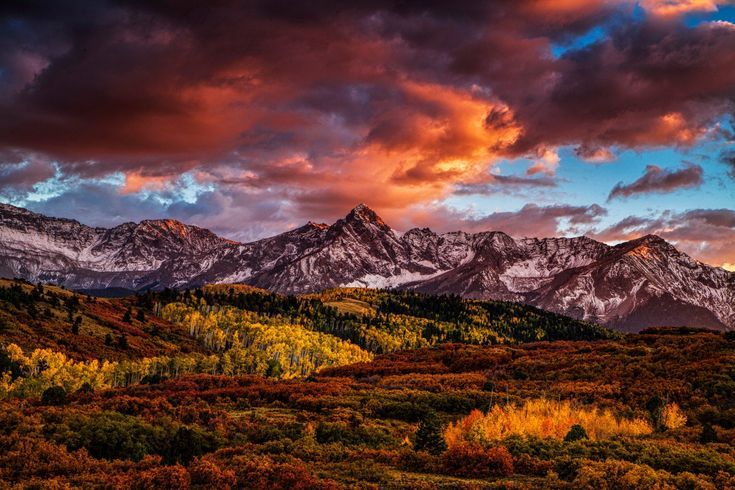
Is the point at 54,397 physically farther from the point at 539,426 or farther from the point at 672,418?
the point at 672,418

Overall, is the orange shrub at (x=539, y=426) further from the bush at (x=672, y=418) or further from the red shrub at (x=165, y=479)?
the red shrub at (x=165, y=479)

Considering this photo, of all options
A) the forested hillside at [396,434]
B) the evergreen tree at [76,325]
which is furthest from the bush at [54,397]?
the evergreen tree at [76,325]

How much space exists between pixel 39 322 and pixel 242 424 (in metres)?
137

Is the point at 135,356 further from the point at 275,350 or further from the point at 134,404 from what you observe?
the point at 134,404

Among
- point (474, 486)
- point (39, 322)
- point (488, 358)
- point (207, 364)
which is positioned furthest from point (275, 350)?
point (474, 486)

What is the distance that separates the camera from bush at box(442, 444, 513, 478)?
2245 centimetres

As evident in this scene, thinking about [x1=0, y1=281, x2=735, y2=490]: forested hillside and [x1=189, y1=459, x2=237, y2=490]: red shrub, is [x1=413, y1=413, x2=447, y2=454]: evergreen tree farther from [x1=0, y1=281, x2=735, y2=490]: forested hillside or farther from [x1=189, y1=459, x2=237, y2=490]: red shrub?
[x1=189, y1=459, x2=237, y2=490]: red shrub

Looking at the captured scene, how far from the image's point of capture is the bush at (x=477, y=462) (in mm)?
22453

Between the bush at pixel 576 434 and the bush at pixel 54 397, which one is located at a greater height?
the bush at pixel 576 434

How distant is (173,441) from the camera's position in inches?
1031

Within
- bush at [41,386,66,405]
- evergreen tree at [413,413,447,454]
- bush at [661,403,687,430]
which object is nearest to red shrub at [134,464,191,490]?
evergreen tree at [413,413,447,454]

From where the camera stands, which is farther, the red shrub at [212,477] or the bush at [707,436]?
the bush at [707,436]

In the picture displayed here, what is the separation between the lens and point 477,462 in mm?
23172

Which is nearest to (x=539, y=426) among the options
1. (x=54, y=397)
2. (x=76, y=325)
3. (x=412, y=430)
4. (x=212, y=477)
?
(x=412, y=430)
